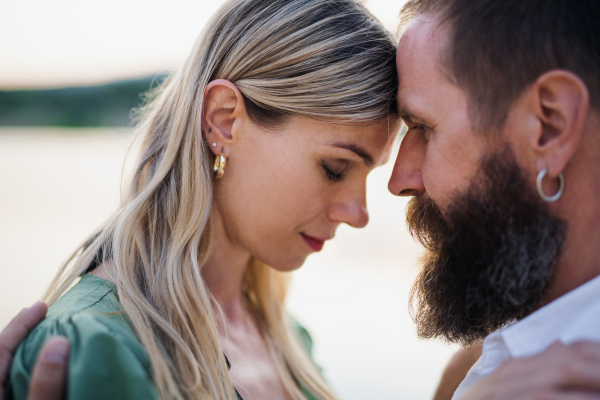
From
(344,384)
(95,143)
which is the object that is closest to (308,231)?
(344,384)

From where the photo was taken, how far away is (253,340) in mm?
2275

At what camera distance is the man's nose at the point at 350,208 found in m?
2.02

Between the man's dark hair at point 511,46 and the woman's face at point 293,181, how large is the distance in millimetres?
451

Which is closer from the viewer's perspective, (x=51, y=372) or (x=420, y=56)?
(x=51, y=372)

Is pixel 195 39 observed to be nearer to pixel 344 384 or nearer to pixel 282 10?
pixel 282 10

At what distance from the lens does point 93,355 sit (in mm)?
1292

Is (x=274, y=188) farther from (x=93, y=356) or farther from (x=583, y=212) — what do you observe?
(x=583, y=212)

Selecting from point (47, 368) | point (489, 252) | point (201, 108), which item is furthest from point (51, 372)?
point (489, 252)

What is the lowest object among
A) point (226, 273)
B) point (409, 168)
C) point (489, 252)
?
point (489, 252)

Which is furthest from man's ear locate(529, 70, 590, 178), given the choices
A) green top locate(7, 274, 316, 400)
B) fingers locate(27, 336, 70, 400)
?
fingers locate(27, 336, 70, 400)

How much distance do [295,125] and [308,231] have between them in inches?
19.1

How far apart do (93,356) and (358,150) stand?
116 cm

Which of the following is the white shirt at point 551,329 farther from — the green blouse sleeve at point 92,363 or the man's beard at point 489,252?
the green blouse sleeve at point 92,363

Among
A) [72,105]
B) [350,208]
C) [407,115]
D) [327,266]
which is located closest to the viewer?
[407,115]
